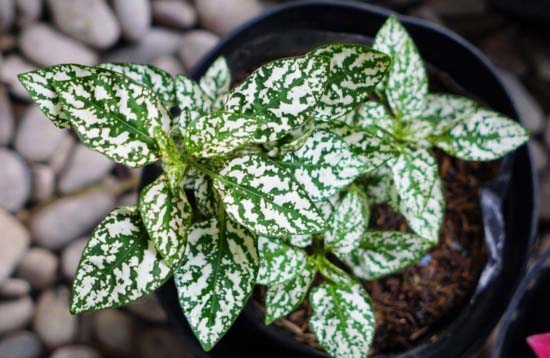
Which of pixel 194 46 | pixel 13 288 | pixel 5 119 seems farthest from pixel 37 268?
pixel 194 46

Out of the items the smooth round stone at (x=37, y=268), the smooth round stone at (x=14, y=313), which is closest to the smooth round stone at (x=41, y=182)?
the smooth round stone at (x=37, y=268)

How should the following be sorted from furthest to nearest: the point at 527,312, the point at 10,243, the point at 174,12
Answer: the point at 174,12 < the point at 10,243 < the point at 527,312

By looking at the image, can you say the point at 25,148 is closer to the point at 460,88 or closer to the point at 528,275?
the point at 460,88

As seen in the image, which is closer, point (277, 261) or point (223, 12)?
point (277, 261)

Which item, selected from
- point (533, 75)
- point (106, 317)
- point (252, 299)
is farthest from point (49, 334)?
point (533, 75)

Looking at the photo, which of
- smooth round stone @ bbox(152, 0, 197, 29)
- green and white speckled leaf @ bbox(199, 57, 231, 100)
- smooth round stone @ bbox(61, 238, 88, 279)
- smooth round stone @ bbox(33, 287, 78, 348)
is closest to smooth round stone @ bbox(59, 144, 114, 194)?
smooth round stone @ bbox(61, 238, 88, 279)

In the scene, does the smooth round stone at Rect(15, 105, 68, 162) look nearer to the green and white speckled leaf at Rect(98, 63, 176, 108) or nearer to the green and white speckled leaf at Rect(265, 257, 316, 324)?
the green and white speckled leaf at Rect(98, 63, 176, 108)

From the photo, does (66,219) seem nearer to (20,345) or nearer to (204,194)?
(20,345)

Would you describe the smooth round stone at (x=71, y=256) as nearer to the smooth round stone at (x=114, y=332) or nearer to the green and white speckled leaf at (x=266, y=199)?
the smooth round stone at (x=114, y=332)
